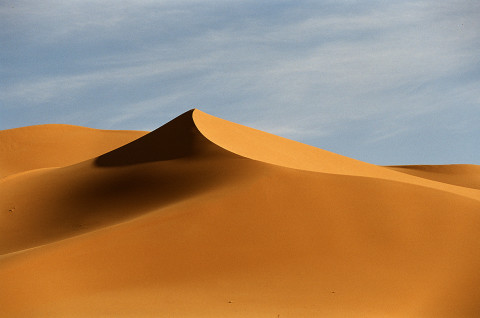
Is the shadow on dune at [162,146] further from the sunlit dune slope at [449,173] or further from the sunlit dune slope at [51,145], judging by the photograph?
the sunlit dune slope at [449,173]

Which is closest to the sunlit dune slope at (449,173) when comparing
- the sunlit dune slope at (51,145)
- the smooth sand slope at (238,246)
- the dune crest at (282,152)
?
the dune crest at (282,152)

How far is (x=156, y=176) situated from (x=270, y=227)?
20.4 ft

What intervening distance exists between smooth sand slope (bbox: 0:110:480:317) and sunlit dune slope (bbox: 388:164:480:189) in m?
23.8

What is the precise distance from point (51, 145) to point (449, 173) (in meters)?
27.9

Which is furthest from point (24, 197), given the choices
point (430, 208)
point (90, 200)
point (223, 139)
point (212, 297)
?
point (430, 208)

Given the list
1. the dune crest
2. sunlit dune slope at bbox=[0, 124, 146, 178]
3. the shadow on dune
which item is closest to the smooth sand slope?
the shadow on dune

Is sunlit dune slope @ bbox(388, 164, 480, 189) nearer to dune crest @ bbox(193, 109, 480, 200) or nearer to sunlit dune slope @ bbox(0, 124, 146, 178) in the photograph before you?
dune crest @ bbox(193, 109, 480, 200)

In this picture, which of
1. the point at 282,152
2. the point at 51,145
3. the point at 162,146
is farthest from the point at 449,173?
the point at 51,145

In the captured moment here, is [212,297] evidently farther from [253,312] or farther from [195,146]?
[195,146]

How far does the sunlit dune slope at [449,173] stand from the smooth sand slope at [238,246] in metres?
23.8

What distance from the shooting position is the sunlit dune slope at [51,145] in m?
44.2

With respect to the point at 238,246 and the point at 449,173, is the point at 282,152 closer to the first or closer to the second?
the point at 238,246

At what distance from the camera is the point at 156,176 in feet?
68.7

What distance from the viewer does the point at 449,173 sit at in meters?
44.4
